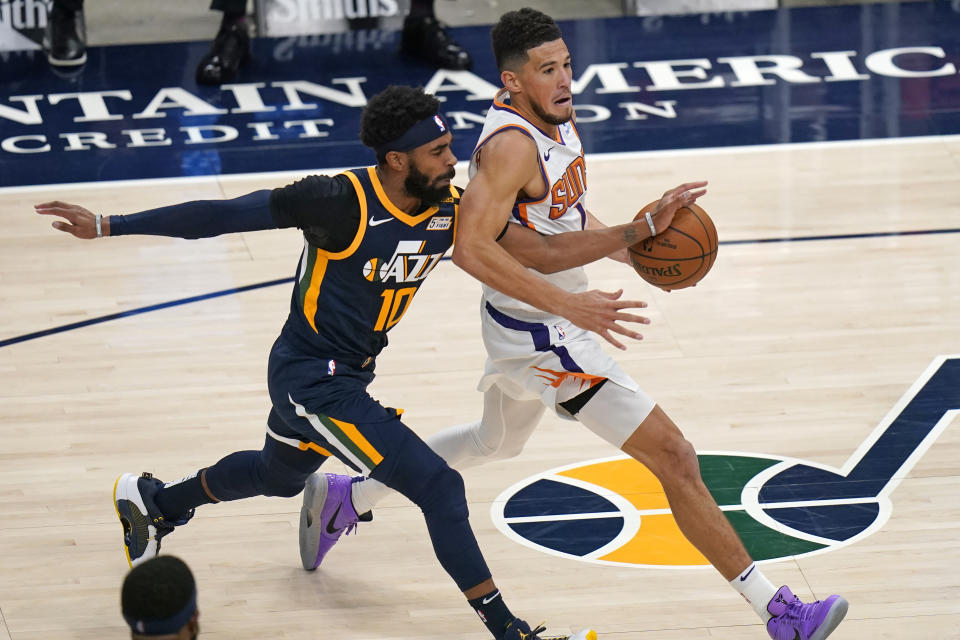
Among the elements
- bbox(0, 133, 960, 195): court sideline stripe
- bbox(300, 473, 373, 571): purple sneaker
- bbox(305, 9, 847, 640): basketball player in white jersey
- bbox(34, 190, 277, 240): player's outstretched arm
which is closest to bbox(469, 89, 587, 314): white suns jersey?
bbox(305, 9, 847, 640): basketball player in white jersey

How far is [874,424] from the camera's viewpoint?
5.84 m

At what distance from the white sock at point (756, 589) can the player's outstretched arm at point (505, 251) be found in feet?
2.71

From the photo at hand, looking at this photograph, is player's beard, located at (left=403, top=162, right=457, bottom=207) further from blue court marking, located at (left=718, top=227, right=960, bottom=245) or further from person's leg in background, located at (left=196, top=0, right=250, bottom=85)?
person's leg in background, located at (left=196, top=0, right=250, bottom=85)

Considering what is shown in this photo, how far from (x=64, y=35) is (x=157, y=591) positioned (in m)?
8.87

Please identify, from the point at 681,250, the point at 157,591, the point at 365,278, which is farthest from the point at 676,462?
the point at 157,591

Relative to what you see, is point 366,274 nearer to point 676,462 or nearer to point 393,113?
point 393,113

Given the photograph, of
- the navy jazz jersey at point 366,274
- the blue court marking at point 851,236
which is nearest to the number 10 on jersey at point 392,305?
the navy jazz jersey at point 366,274

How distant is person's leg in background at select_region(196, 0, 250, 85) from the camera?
→ 10.4m

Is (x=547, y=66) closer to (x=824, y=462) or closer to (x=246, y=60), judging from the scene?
(x=824, y=462)

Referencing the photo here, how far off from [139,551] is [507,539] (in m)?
1.29

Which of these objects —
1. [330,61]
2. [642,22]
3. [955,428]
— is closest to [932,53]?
[642,22]

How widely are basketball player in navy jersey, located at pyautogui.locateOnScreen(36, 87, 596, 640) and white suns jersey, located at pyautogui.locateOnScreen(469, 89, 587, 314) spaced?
10.3 inches

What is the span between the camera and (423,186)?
4254mm

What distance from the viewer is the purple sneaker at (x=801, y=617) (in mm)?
4207
